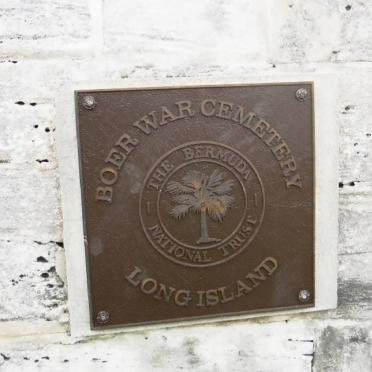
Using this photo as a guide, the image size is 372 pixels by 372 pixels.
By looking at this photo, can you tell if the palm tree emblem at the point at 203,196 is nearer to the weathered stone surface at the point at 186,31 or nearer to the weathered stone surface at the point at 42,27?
the weathered stone surface at the point at 186,31

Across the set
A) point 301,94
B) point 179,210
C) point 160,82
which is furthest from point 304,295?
point 160,82

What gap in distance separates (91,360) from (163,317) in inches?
13.2

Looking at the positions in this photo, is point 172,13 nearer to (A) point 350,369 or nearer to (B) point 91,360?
(B) point 91,360

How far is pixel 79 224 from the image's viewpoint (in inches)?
66.1

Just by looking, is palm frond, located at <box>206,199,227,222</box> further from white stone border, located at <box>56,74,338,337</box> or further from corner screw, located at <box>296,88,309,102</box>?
corner screw, located at <box>296,88,309,102</box>

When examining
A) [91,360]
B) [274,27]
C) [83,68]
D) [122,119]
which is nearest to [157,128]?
[122,119]

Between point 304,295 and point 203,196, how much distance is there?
61 centimetres

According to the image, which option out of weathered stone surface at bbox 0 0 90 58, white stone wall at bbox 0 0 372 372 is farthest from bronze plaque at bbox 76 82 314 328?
weathered stone surface at bbox 0 0 90 58

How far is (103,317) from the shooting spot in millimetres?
1724

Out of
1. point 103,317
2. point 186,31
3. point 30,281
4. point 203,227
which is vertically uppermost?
point 186,31

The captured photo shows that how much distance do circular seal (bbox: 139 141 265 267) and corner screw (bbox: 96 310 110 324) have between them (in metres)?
0.32

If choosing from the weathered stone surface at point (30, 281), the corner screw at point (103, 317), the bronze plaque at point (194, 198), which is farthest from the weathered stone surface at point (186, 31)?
the corner screw at point (103, 317)

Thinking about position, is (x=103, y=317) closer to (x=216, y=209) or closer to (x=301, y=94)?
(x=216, y=209)

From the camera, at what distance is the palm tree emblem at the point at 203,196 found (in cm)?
171
